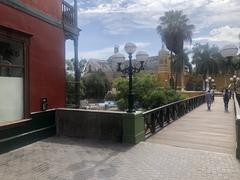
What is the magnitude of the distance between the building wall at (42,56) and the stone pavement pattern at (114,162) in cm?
188

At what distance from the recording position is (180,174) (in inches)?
259

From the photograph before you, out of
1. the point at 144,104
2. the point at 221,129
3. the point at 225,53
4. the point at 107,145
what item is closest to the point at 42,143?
the point at 107,145

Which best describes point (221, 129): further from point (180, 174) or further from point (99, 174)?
point (99, 174)

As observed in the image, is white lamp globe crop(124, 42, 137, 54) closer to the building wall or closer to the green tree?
the building wall

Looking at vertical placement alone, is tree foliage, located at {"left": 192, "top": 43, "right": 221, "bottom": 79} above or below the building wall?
above

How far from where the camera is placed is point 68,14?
12.5 meters

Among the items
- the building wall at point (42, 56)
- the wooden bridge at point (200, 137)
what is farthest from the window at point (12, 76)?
the wooden bridge at point (200, 137)

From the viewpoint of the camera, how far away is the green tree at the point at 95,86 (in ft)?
204

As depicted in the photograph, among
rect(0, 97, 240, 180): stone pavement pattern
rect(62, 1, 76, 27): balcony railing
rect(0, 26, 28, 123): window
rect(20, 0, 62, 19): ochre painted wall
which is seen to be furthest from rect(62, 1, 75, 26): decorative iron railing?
rect(0, 97, 240, 180): stone pavement pattern

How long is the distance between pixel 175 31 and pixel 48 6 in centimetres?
3847

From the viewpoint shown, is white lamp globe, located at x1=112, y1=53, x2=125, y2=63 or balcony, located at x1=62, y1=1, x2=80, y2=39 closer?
white lamp globe, located at x1=112, y1=53, x2=125, y2=63

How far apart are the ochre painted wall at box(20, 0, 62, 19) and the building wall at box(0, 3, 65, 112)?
13cm

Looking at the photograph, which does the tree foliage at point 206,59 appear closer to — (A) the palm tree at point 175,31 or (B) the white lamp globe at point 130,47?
(A) the palm tree at point 175,31

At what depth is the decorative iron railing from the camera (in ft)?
39.4
